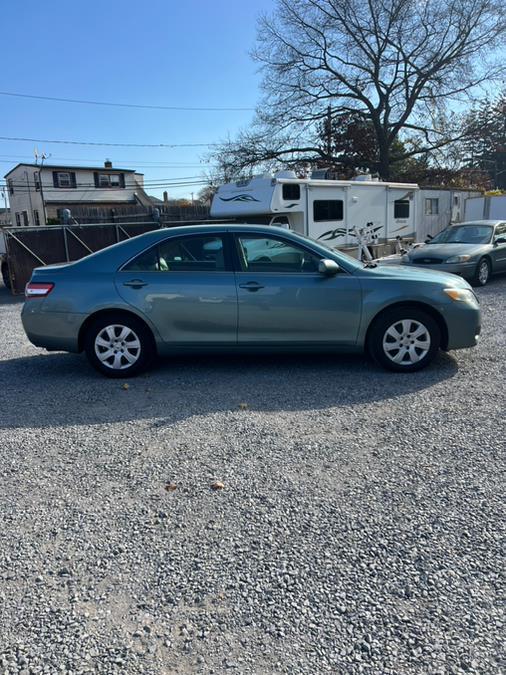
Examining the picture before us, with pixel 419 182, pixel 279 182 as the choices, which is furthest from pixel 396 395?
pixel 419 182

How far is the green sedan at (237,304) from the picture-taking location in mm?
5352

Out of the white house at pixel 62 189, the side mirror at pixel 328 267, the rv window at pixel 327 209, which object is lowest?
the side mirror at pixel 328 267

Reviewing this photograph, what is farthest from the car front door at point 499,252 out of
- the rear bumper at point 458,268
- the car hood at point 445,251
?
the rear bumper at point 458,268

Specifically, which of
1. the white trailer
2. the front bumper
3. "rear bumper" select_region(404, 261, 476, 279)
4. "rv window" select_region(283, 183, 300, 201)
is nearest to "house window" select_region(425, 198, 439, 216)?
the white trailer

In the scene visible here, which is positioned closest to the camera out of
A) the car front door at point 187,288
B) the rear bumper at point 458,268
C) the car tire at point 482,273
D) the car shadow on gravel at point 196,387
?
the car shadow on gravel at point 196,387

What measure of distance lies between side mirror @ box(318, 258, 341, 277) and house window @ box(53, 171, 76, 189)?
42.0m

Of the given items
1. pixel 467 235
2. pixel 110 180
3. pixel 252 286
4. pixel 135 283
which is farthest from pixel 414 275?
pixel 110 180

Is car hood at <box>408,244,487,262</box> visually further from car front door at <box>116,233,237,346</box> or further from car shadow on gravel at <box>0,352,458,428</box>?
car front door at <box>116,233,237,346</box>

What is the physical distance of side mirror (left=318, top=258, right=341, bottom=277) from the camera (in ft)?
17.3

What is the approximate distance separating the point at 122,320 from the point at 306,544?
11.4ft

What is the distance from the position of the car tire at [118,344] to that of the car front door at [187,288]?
0.69 feet

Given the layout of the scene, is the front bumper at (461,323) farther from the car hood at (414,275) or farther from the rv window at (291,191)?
the rv window at (291,191)

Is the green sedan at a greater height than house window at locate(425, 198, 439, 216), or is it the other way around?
house window at locate(425, 198, 439, 216)

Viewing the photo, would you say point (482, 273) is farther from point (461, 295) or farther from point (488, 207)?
point (488, 207)
